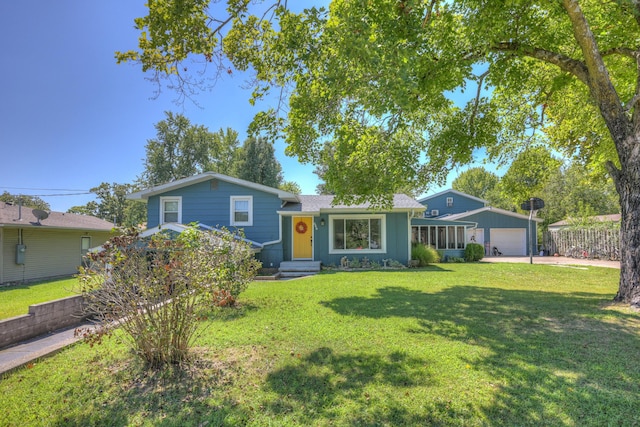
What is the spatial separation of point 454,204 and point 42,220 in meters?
28.7

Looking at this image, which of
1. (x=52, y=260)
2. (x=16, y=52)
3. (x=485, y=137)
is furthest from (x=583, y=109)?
(x=52, y=260)

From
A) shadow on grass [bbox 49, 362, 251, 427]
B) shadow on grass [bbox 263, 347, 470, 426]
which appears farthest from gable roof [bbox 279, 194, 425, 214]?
shadow on grass [bbox 49, 362, 251, 427]

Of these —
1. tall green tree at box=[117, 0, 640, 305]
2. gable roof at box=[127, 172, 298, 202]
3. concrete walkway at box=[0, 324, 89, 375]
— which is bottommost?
concrete walkway at box=[0, 324, 89, 375]

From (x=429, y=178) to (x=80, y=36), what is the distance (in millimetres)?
10806

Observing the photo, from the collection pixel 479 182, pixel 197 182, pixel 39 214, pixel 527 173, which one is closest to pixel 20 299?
pixel 197 182

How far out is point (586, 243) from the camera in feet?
63.9

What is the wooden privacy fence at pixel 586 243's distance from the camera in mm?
17547

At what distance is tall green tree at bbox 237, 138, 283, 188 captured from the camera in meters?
27.0

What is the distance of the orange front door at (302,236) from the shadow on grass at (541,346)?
7089 mm

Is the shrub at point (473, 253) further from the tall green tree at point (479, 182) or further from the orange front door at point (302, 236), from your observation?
the tall green tree at point (479, 182)

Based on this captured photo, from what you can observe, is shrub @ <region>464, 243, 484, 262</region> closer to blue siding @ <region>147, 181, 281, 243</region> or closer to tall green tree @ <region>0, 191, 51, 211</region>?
blue siding @ <region>147, 181, 281, 243</region>

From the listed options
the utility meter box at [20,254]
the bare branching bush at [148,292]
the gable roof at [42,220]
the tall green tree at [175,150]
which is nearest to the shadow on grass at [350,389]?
the bare branching bush at [148,292]

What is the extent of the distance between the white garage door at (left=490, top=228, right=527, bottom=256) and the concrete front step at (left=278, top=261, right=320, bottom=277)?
709 inches

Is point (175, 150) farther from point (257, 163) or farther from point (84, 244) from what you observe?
point (84, 244)
